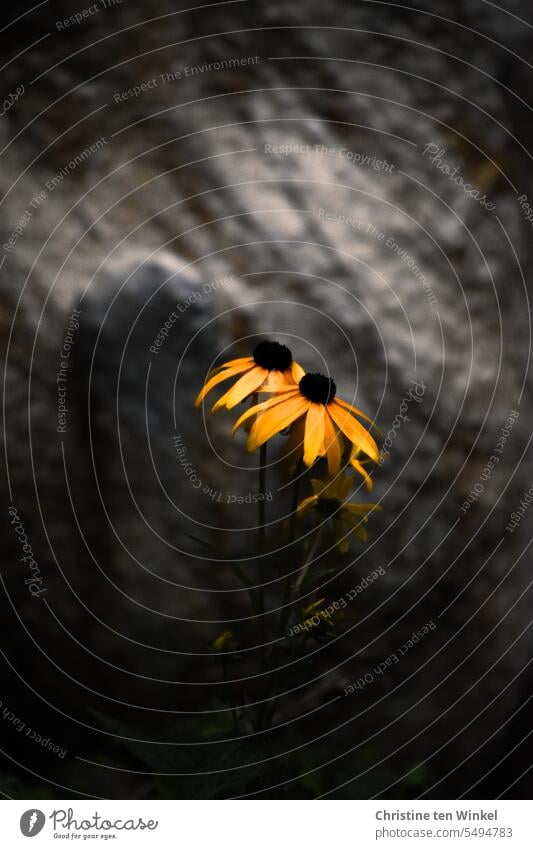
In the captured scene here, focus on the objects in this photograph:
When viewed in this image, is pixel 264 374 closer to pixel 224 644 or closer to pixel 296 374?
pixel 296 374

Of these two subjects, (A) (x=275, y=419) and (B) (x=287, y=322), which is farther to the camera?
(B) (x=287, y=322)

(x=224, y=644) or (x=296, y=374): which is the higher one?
(x=296, y=374)

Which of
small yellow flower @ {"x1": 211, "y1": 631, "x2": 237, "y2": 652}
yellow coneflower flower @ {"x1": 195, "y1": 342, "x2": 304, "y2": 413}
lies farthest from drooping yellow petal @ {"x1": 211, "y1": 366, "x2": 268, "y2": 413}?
small yellow flower @ {"x1": 211, "y1": 631, "x2": 237, "y2": 652}

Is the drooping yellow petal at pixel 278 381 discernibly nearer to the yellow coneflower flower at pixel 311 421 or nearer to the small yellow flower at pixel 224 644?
the yellow coneflower flower at pixel 311 421

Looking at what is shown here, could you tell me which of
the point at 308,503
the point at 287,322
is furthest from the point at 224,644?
the point at 287,322

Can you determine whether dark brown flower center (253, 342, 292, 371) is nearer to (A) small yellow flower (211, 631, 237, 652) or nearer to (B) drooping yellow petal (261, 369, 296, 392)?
(B) drooping yellow petal (261, 369, 296, 392)

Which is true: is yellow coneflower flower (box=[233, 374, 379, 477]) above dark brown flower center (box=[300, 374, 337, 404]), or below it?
below

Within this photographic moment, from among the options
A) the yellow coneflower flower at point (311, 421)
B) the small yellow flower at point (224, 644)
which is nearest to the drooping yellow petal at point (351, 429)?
the yellow coneflower flower at point (311, 421)
